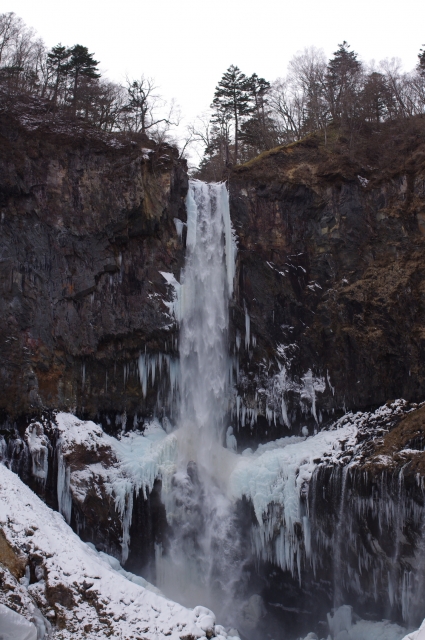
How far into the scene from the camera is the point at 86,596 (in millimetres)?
10375

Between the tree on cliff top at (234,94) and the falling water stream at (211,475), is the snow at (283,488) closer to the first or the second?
the falling water stream at (211,475)

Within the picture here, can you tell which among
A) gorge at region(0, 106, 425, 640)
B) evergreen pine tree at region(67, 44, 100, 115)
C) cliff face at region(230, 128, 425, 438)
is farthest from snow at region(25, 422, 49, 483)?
evergreen pine tree at region(67, 44, 100, 115)

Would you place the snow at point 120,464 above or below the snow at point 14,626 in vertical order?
above

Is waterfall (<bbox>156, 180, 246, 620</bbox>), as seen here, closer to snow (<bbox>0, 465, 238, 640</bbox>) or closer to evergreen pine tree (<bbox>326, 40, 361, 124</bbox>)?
snow (<bbox>0, 465, 238, 640</bbox>)

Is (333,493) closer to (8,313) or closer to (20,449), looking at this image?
(20,449)

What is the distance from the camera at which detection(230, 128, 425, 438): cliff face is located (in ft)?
54.9

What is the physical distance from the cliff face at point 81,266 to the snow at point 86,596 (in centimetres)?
516

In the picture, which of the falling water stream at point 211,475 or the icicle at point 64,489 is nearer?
the falling water stream at point 211,475

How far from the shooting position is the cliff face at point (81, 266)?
1633 centimetres

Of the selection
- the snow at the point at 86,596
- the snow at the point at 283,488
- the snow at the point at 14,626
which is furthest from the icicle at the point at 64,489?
the snow at the point at 14,626

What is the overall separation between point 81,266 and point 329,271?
27.7ft

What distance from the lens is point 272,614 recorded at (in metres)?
14.5

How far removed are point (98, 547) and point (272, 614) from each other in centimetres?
521

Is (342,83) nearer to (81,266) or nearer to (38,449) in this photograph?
(81,266)
